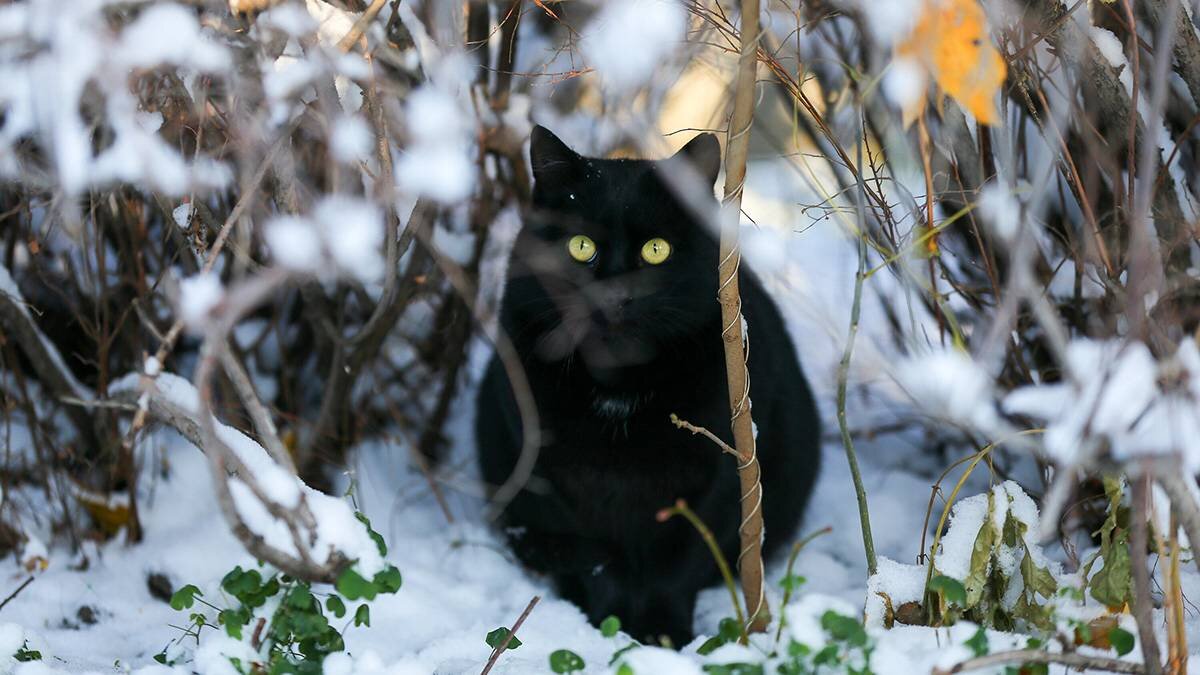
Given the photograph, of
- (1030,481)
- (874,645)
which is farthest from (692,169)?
(1030,481)

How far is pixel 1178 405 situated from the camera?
1.23 m

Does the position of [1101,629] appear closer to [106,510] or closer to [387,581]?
[387,581]

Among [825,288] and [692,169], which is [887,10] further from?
[825,288]

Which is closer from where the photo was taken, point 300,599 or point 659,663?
point 659,663

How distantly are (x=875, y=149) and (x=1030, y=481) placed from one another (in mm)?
960

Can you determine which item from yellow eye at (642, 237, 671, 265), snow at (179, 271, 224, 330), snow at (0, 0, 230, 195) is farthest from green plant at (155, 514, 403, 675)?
yellow eye at (642, 237, 671, 265)

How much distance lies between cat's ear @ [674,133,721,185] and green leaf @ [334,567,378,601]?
1.06 meters

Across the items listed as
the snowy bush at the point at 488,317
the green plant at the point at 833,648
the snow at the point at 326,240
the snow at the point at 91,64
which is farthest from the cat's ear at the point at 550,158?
the green plant at the point at 833,648

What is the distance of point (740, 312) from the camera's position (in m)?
1.64

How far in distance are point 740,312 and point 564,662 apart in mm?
596

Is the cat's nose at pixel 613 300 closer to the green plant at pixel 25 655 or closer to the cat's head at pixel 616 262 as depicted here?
the cat's head at pixel 616 262

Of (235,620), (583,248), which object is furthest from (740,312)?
(235,620)

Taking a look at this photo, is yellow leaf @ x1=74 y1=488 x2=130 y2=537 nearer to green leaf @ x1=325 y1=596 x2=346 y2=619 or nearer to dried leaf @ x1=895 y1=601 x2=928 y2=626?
green leaf @ x1=325 y1=596 x2=346 y2=619

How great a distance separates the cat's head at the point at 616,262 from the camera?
81.3 inches
